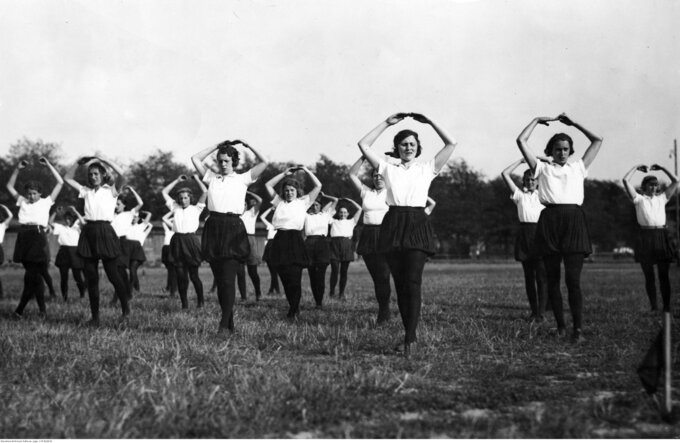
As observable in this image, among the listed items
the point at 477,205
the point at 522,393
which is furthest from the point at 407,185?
the point at 477,205

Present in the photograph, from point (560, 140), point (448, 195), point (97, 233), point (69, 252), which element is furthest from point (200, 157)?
point (448, 195)

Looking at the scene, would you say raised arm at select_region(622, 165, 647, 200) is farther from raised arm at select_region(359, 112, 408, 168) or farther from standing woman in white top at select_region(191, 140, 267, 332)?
standing woman in white top at select_region(191, 140, 267, 332)

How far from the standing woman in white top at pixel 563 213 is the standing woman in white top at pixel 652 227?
3269 mm

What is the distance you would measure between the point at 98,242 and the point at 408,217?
4.71 m

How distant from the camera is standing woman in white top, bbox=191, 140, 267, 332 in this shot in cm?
723

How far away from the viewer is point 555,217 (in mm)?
6914

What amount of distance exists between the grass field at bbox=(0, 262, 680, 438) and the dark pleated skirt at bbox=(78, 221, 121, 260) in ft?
3.37

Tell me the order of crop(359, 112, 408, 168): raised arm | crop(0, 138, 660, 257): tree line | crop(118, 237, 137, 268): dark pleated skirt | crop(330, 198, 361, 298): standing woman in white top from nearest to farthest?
crop(359, 112, 408, 168): raised arm < crop(118, 237, 137, 268): dark pleated skirt < crop(330, 198, 361, 298): standing woman in white top < crop(0, 138, 660, 257): tree line

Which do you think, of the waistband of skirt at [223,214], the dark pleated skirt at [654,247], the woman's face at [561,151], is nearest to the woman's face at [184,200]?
the waistband of skirt at [223,214]

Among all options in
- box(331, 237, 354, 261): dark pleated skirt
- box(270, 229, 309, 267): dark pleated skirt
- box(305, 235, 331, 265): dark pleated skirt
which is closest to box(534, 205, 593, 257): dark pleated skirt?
box(270, 229, 309, 267): dark pleated skirt

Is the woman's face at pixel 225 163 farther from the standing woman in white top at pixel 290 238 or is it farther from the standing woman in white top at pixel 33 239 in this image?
the standing woman in white top at pixel 33 239

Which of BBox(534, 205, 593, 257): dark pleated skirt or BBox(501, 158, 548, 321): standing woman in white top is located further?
BBox(501, 158, 548, 321): standing woman in white top

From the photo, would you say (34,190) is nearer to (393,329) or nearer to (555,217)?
(393,329)

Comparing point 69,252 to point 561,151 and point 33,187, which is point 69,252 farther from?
point 561,151
